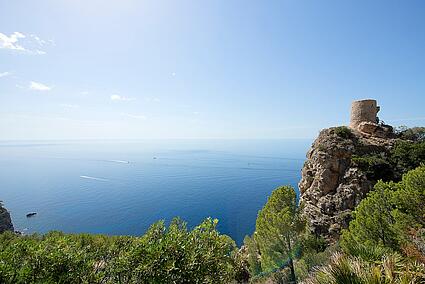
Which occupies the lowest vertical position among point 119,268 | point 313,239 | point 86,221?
point 86,221

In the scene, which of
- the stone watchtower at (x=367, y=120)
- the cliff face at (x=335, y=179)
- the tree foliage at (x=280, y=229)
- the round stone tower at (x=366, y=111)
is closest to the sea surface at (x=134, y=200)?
the cliff face at (x=335, y=179)

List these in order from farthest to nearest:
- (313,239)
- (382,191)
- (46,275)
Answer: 1. (313,239)
2. (382,191)
3. (46,275)

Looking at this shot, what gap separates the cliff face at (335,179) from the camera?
21.3m

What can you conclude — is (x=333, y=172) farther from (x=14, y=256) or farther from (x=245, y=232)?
(x=245, y=232)

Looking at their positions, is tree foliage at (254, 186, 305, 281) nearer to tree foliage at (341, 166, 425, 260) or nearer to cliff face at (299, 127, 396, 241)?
tree foliage at (341, 166, 425, 260)

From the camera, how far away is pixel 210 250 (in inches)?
354

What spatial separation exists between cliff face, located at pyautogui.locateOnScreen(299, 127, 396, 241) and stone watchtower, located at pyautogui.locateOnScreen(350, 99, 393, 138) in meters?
0.89

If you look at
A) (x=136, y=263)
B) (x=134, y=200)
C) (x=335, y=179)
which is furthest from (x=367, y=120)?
(x=134, y=200)

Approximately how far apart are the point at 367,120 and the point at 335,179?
9858mm

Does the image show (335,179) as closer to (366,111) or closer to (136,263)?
(366,111)

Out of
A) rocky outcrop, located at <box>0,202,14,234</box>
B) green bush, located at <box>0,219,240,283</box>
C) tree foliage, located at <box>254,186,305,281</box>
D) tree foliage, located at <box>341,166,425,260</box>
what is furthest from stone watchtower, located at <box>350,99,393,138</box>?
rocky outcrop, located at <box>0,202,14,234</box>

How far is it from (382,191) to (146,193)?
284 ft

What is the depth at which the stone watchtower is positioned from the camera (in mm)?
26797

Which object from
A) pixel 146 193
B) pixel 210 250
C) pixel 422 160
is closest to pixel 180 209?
pixel 146 193
